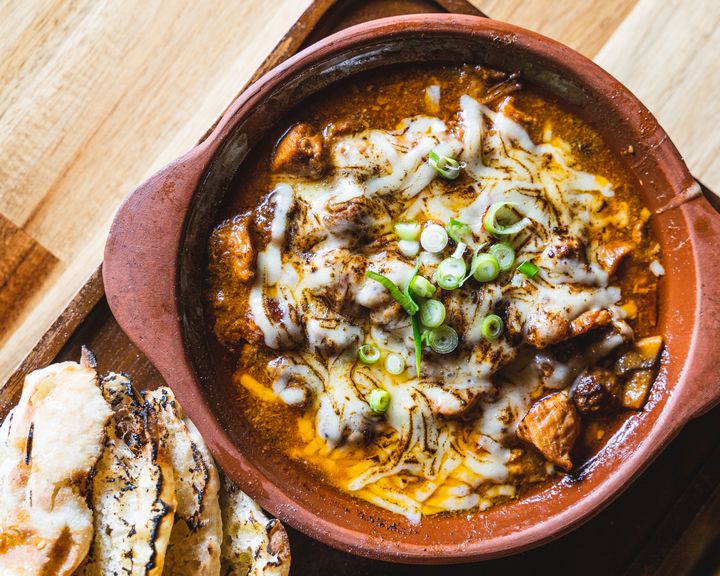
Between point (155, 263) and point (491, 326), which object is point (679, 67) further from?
point (155, 263)

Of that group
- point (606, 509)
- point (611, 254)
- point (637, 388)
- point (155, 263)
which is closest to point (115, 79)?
point (155, 263)

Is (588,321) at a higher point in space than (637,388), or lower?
higher

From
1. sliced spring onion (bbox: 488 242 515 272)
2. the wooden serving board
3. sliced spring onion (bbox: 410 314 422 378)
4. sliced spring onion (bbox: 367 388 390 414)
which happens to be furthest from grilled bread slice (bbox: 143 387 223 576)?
sliced spring onion (bbox: 488 242 515 272)

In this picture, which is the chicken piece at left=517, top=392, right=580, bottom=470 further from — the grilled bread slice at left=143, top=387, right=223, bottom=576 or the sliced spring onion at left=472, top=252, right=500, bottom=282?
the grilled bread slice at left=143, top=387, right=223, bottom=576

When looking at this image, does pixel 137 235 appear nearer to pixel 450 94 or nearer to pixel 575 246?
pixel 450 94

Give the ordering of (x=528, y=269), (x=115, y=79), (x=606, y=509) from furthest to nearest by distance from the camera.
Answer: (x=115, y=79)
(x=606, y=509)
(x=528, y=269)

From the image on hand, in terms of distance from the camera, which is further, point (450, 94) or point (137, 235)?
point (450, 94)

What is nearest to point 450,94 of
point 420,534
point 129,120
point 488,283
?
point 488,283
